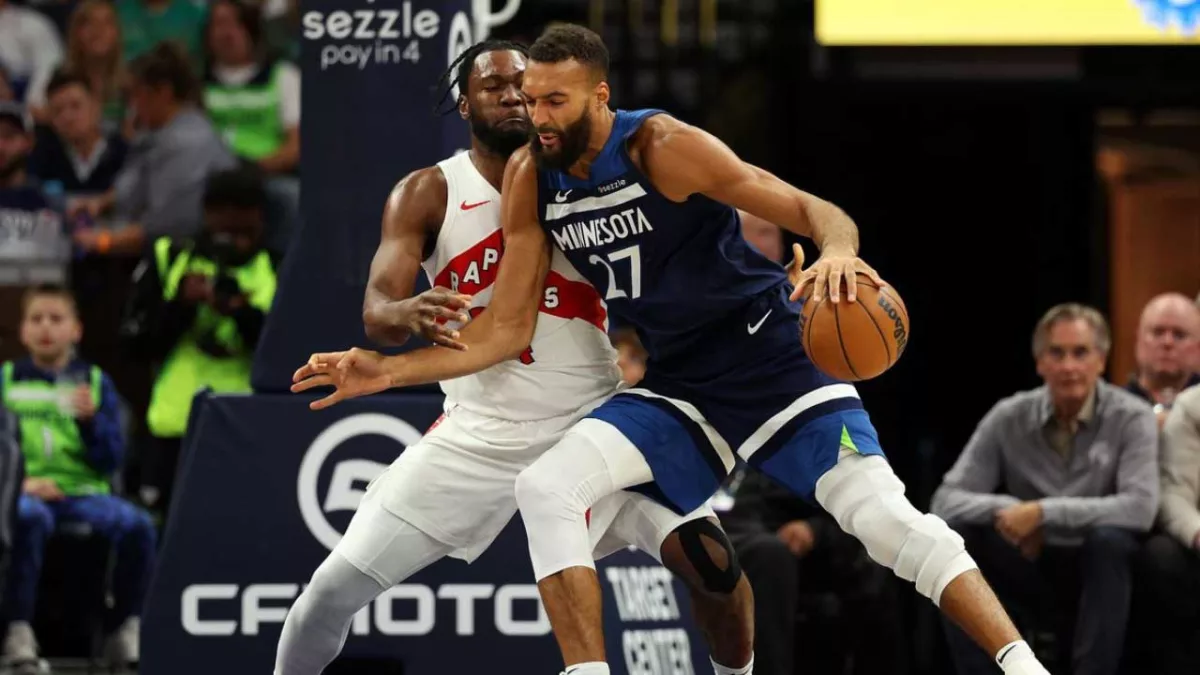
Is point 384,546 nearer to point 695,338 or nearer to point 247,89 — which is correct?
point 695,338

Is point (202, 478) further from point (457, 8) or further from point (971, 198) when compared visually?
point (971, 198)

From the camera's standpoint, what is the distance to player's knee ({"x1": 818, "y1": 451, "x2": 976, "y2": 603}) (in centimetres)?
534

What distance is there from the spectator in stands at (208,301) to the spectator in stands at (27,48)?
3.15m

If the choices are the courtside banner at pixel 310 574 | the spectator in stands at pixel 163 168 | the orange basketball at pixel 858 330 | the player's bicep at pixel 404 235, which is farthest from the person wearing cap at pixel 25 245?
the orange basketball at pixel 858 330

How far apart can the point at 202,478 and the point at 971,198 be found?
546cm

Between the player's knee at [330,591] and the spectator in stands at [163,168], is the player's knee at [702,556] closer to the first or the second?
the player's knee at [330,591]

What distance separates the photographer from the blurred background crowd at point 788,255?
24.7 ft

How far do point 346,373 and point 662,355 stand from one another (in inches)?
36.1

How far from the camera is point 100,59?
10.9 meters

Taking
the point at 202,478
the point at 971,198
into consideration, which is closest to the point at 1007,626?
the point at 202,478

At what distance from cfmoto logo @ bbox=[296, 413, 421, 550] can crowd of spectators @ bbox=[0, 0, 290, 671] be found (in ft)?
5.19

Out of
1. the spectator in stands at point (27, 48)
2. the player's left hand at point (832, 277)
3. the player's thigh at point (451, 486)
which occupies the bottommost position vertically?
the player's thigh at point (451, 486)

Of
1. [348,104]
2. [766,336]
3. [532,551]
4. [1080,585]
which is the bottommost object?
[1080,585]

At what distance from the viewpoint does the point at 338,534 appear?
6680 millimetres
